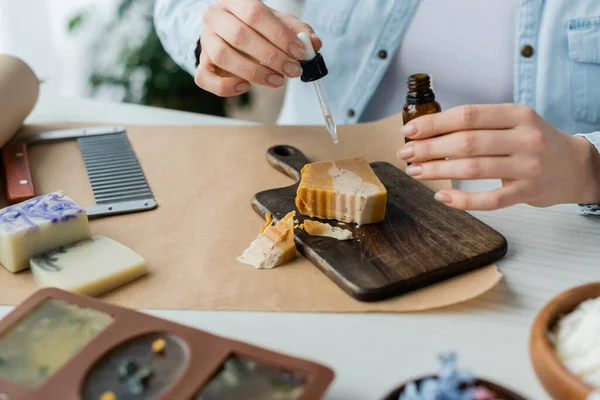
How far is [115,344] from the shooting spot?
2.84 feet

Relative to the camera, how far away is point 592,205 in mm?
1322

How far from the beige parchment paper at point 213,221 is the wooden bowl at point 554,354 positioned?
203mm

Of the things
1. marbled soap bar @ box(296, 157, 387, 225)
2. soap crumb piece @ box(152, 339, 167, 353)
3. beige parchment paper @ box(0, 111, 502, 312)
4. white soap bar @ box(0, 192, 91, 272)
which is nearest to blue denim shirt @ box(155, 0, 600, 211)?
beige parchment paper @ box(0, 111, 502, 312)

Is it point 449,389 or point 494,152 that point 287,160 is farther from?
point 449,389

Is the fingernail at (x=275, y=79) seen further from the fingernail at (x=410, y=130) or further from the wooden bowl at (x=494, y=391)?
the wooden bowl at (x=494, y=391)

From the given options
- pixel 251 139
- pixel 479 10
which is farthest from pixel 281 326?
pixel 479 10

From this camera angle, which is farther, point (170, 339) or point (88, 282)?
point (88, 282)

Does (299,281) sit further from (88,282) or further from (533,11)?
(533,11)

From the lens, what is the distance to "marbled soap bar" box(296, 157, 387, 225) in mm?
1249

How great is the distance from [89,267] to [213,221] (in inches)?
10.9

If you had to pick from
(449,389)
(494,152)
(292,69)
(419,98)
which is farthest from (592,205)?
(449,389)

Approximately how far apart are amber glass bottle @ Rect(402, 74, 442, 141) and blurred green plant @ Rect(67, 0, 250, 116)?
190cm

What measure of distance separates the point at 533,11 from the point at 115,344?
1.25 m

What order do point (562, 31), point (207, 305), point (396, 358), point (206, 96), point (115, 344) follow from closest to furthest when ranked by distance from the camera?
point (115, 344) < point (396, 358) < point (207, 305) < point (562, 31) < point (206, 96)
